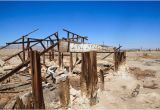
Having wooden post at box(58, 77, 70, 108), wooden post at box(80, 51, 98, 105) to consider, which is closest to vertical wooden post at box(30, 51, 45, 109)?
wooden post at box(58, 77, 70, 108)

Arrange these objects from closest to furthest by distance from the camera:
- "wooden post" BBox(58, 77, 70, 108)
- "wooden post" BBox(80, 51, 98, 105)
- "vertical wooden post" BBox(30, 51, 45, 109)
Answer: "vertical wooden post" BBox(30, 51, 45, 109), "wooden post" BBox(58, 77, 70, 108), "wooden post" BBox(80, 51, 98, 105)

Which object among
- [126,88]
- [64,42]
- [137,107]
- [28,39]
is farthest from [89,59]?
[28,39]

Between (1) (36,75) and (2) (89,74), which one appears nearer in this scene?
(1) (36,75)

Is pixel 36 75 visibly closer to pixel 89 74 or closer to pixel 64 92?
pixel 64 92

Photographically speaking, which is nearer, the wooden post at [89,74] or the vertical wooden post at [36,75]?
the vertical wooden post at [36,75]

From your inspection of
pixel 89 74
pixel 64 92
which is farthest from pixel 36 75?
pixel 89 74

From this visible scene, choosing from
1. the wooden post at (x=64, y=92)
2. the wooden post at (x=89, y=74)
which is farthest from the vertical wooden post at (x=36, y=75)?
the wooden post at (x=89, y=74)

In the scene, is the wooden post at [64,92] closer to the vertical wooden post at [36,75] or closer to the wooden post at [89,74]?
the wooden post at [89,74]

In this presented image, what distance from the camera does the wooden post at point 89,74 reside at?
7395mm

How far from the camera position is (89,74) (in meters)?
7.43

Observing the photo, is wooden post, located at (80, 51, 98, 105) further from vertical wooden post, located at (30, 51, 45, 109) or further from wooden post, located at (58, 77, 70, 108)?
vertical wooden post, located at (30, 51, 45, 109)

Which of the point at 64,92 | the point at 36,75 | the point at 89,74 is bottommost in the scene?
the point at 64,92

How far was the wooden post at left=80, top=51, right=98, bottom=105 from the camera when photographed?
739 centimetres

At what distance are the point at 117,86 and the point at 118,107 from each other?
3777mm
